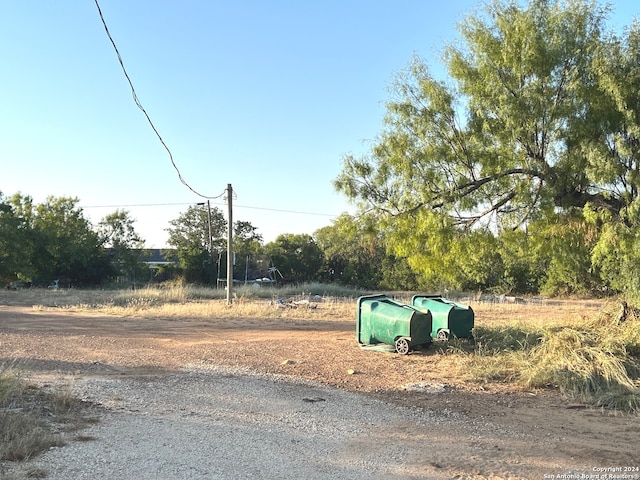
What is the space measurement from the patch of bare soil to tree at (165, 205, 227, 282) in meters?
24.1

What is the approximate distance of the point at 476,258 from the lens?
37.8ft

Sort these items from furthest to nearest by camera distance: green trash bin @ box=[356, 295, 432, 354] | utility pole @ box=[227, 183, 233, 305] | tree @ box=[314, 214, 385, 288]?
tree @ box=[314, 214, 385, 288] < utility pole @ box=[227, 183, 233, 305] < green trash bin @ box=[356, 295, 432, 354]

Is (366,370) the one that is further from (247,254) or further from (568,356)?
(247,254)

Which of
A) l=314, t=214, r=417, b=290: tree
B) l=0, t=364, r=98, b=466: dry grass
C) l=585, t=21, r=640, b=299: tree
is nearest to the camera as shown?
l=0, t=364, r=98, b=466: dry grass

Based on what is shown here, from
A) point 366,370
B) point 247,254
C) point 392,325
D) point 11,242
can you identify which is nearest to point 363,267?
point 247,254

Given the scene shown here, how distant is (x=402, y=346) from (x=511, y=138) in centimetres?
446

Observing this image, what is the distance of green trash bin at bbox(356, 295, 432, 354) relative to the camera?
1056cm

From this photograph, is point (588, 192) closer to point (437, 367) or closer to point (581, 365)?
point (581, 365)

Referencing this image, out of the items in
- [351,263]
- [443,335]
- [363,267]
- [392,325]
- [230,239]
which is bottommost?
[443,335]

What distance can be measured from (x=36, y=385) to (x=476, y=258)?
27.7 feet

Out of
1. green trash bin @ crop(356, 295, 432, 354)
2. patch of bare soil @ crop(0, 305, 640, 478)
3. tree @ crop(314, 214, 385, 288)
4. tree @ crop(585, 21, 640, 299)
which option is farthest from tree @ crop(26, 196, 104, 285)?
tree @ crop(585, 21, 640, 299)

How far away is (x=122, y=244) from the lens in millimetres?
45281

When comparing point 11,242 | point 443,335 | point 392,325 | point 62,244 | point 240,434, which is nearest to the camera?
point 240,434

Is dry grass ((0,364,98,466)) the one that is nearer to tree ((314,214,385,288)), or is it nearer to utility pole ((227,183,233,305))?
utility pole ((227,183,233,305))
